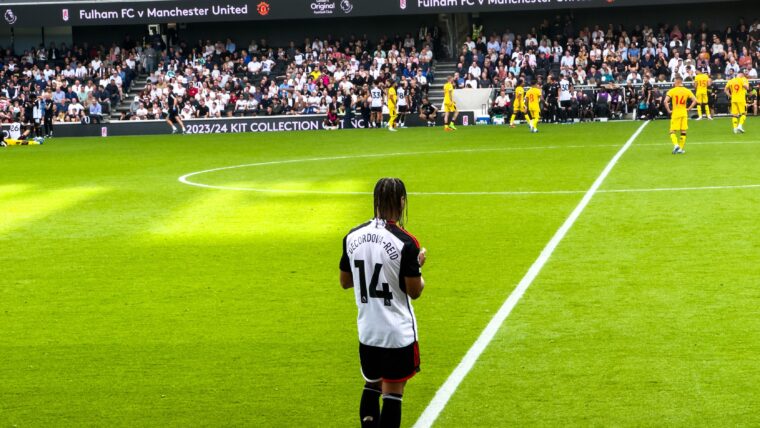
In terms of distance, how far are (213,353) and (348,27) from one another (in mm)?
47222

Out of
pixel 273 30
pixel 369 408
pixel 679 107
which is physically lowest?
pixel 369 408

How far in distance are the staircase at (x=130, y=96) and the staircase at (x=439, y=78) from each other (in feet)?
42.7

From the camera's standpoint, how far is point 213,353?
34.0 feet

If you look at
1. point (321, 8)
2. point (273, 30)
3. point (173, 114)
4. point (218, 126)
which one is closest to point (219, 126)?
point (218, 126)

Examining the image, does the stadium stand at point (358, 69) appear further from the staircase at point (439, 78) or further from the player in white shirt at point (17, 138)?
the player in white shirt at point (17, 138)

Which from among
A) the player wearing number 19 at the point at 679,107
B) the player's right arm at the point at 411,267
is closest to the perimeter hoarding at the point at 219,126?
the player wearing number 19 at the point at 679,107

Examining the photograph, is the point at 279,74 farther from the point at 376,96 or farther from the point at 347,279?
the point at 347,279

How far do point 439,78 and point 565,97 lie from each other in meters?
8.13

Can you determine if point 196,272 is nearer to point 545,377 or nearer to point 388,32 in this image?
point 545,377

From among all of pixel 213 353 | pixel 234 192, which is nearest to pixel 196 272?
pixel 213 353

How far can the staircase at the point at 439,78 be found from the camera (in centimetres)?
4988

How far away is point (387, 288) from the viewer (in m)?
6.94

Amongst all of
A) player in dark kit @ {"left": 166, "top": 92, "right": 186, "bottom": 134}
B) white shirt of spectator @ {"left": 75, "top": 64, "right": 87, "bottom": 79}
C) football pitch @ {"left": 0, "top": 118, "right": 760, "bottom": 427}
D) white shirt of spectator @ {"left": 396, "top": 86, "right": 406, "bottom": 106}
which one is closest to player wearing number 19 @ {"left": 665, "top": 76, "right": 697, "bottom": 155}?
football pitch @ {"left": 0, "top": 118, "right": 760, "bottom": 427}

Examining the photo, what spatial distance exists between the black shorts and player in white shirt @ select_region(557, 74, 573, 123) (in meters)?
38.4
